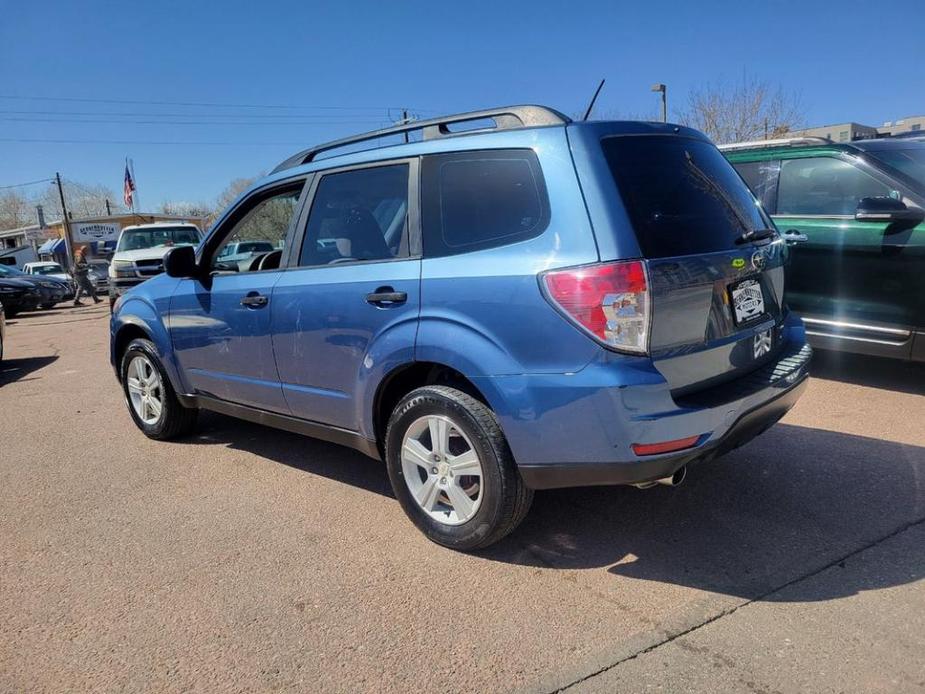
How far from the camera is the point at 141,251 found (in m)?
15.3

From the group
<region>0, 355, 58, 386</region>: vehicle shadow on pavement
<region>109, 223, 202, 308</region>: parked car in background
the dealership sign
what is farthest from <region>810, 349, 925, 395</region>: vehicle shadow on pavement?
the dealership sign

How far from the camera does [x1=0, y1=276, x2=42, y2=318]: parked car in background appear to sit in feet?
60.5

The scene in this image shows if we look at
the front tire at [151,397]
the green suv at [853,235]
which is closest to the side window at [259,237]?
the front tire at [151,397]

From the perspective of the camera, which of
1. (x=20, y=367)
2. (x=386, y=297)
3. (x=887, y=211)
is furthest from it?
(x=20, y=367)

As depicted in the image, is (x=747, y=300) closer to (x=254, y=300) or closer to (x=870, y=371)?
Answer: (x=254, y=300)

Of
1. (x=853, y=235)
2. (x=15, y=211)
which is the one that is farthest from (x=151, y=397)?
(x=15, y=211)

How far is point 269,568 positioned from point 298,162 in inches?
92.1

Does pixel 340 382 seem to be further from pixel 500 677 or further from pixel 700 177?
pixel 700 177

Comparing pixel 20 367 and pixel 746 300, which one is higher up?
pixel 746 300

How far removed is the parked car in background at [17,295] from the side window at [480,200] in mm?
19210

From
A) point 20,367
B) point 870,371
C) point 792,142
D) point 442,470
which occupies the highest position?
point 792,142

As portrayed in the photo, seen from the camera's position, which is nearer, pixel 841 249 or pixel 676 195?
pixel 676 195

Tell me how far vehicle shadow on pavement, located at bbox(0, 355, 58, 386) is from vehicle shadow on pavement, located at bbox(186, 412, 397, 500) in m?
4.23

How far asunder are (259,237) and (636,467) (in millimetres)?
3066
